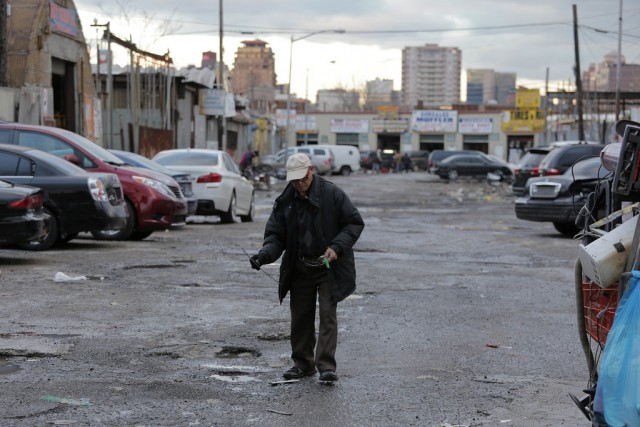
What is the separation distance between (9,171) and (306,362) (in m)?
8.30

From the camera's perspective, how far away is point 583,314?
551cm

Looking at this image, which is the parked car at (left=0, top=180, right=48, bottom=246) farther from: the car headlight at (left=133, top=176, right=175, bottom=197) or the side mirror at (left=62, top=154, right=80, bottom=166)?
the car headlight at (left=133, top=176, right=175, bottom=197)

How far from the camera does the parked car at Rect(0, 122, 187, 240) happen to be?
53.7ft

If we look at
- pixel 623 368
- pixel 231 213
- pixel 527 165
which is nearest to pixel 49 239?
pixel 231 213

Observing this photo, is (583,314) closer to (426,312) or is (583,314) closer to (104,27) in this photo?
(426,312)

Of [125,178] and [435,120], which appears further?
[435,120]

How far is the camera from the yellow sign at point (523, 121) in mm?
89438

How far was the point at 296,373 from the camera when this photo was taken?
7.48m

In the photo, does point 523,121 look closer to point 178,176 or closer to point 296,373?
point 178,176

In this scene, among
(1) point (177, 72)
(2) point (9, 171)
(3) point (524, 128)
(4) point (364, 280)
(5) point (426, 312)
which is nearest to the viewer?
(5) point (426, 312)

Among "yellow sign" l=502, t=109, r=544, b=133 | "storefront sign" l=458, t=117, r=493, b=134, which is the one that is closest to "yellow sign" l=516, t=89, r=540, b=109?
"yellow sign" l=502, t=109, r=544, b=133

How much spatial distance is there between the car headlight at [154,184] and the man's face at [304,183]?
1001 centimetres

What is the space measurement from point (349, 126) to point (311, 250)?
93.1 m

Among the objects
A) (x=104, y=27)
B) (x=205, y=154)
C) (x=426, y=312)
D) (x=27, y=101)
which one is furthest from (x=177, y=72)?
(x=426, y=312)
